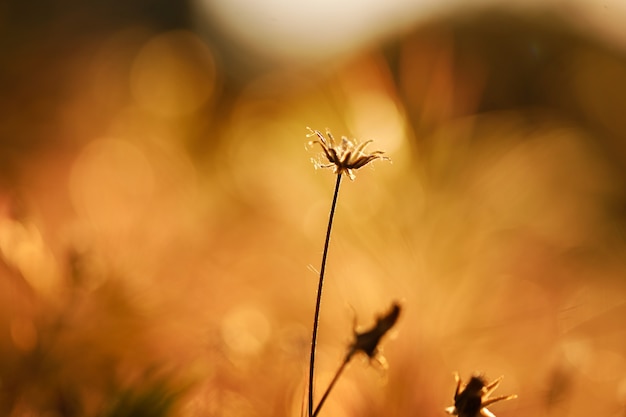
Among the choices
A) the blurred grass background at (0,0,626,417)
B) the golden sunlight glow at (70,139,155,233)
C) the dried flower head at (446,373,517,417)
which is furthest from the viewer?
the golden sunlight glow at (70,139,155,233)

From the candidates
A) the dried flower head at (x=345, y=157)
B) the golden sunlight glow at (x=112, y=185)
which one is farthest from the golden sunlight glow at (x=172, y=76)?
the dried flower head at (x=345, y=157)

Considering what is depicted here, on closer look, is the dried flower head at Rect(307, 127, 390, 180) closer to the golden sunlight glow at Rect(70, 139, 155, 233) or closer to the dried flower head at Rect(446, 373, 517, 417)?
the dried flower head at Rect(446, 373, 517, 417)

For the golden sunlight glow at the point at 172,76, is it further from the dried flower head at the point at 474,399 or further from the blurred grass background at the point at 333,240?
the dried flower head at the point at 474,399

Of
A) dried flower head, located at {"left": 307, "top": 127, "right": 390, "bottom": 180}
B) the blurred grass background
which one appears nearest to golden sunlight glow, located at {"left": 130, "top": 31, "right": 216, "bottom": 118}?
the blurred grass background

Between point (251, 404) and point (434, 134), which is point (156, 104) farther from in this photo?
point (251, 404)

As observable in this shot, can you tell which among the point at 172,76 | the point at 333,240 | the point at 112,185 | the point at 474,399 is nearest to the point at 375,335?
the point at 474,399

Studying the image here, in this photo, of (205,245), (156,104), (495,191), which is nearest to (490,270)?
(495,191)

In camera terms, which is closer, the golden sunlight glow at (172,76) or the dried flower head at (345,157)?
the dried flower head at (345,157)

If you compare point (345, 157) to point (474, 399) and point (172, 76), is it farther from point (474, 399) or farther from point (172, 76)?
point (172, 76)
